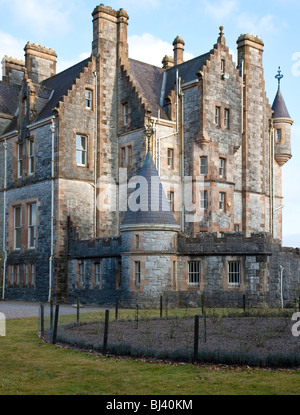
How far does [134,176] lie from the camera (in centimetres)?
3347

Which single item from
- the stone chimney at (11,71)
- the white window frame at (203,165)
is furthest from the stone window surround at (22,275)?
the stone chimney at (11,71)

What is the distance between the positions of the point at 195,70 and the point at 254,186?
7795mm

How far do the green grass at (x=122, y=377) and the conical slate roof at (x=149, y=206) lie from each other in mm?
13532

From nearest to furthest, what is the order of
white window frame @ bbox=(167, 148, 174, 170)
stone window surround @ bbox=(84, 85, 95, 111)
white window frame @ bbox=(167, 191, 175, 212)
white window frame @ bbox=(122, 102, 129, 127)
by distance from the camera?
white window frame @ bbox=(167, 191, 175, 212)
white window frame @ bbox=(167, 148, 174, 170)
stone window surround @ bbox=(84, 85, 95, 111)
white window frame @ bbox=(122, 102, 129, 127)

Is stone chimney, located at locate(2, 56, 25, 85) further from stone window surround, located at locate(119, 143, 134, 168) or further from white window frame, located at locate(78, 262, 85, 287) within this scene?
white window frame, located at locate(78, 262, 85, 287)

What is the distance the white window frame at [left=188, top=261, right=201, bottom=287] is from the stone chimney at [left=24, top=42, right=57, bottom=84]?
19500 mm

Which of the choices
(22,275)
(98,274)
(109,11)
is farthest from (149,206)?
(109,11)

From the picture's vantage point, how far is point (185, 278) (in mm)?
28203

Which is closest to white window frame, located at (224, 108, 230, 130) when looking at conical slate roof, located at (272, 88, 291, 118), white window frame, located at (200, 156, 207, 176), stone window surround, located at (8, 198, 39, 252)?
white window frame, located at (200, 156, 207, 176)

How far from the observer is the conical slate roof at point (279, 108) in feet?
130

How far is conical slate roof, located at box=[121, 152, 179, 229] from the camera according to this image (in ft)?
89.5

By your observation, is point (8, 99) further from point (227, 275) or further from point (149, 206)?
point (227, 275)
